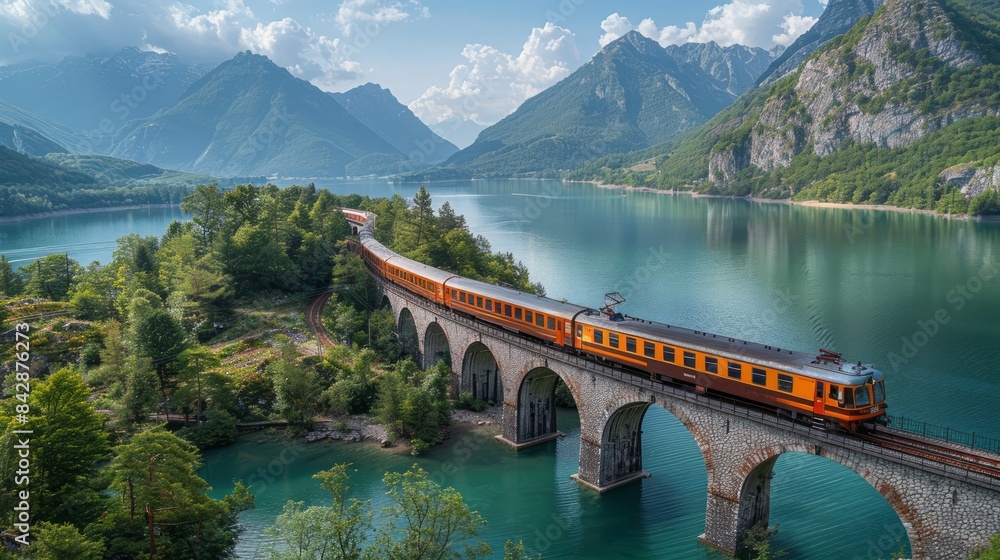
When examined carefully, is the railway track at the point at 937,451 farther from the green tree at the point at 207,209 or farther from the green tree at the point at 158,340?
the green tree at the point at 207,209

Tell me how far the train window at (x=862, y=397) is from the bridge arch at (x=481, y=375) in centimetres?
2481

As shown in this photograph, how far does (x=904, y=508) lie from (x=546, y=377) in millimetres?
20373

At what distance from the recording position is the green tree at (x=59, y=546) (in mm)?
17875

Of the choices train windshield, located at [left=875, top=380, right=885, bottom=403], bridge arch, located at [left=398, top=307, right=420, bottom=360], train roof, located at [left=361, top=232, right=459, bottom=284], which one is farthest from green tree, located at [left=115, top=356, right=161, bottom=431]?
train windshield, located at [left=875, top=380, right=885, bottom=403]

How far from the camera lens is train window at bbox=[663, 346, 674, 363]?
27.6 meters

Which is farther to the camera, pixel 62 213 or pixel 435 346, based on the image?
pixel 62 213

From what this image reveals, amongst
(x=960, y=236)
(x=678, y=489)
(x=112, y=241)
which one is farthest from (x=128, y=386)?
(x=960, y=236)

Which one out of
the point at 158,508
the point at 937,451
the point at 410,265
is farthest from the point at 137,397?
the point at 937,451

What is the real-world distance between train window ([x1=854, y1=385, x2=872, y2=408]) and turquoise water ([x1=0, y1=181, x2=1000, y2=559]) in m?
8.70

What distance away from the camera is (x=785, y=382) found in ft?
76.4

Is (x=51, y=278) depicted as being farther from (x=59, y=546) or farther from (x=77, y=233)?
(x=77, y=233)

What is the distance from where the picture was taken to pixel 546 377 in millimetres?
37438

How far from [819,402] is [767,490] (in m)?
6.08

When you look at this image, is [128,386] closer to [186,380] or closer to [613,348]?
[186,380]
